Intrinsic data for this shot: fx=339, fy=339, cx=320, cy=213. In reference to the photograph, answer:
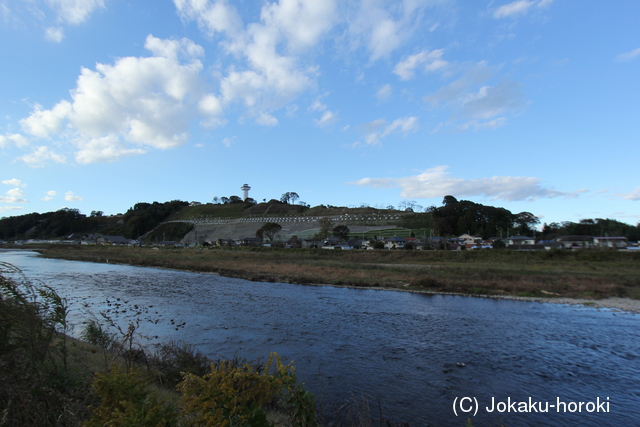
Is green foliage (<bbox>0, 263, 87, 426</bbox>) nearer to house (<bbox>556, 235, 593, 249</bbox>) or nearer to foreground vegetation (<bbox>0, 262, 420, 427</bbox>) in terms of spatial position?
foreground vegetation (<bbox>0, 262, 420, 427</bbox>)

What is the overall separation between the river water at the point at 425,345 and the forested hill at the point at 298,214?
70.1 m

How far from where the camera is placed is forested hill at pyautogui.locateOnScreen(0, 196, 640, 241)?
8188cm

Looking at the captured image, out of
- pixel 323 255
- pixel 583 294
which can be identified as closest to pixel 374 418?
pixel 583 294

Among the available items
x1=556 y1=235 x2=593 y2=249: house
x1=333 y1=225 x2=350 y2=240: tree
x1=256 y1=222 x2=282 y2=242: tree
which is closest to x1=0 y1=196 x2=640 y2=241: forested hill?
x1=556 y1=235 x2=593 y2=249: house

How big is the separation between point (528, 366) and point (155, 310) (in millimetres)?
15012

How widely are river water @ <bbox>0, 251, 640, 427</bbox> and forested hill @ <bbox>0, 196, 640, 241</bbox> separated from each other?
70.1m

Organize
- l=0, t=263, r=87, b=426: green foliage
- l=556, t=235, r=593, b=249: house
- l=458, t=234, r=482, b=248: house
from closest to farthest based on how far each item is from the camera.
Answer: l=0, t=263, r=87, b=426: green foliage < l=556, t=235, r=593, b=249: house < l=458, t=234, r=482, b=248: house

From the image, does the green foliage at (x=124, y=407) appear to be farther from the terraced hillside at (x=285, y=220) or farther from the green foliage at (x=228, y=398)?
the terraced hillside at (x=285, y=220)

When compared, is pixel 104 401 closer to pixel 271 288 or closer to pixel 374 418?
pixel 374 418

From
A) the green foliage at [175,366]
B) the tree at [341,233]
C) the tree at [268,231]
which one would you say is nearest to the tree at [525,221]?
the tree at [341,233]

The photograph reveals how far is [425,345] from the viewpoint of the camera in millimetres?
11367

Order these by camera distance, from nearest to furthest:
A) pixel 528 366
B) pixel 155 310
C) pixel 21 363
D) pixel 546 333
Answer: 1. pixel 21 363
2. pixel 528 366
3. pixel 546 333
4. pixel 155 310

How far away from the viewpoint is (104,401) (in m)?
2.94

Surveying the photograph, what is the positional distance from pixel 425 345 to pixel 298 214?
11566cm
